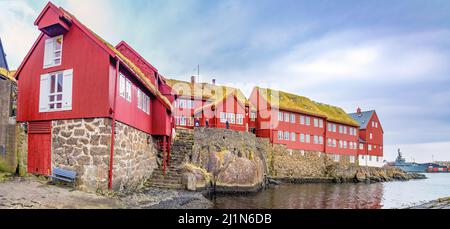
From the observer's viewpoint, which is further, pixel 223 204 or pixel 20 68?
pixel 223 204

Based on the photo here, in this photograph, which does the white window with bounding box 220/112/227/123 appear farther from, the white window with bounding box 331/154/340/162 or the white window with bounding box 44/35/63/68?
the white window with bounding box 44/35/63/68

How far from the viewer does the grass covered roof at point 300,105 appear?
45312 mm

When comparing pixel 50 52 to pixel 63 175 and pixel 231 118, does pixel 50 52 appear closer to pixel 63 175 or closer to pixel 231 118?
pixel 63 175

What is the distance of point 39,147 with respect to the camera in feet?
48.0

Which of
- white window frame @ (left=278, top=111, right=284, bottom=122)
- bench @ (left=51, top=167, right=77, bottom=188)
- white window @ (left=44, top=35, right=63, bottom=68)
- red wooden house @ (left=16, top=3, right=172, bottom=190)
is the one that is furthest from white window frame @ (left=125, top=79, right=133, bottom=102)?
white window frame @ (left=278, top=111, right=284, bottom=122)

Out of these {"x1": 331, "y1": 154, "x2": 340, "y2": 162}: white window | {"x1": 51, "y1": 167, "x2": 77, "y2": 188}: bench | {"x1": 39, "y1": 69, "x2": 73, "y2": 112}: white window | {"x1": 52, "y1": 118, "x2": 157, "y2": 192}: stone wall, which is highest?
{"x1": 39, "y1": 69, "x2": 73, "y2": 112}: white window

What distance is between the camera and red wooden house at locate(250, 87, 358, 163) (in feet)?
143

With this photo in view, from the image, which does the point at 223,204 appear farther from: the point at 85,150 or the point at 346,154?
the point at 346,154

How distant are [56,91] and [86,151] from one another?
3.70 m

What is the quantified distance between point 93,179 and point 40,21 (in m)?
8.05

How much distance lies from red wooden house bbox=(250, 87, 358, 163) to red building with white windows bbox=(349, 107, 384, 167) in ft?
12.5

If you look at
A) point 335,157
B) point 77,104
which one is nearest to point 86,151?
point 77,104
